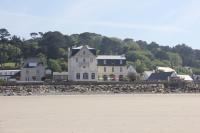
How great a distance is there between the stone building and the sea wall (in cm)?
1113

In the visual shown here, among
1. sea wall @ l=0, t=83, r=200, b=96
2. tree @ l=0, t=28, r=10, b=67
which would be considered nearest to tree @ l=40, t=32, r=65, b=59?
tree @ l=0, t=28, r=10, b=67

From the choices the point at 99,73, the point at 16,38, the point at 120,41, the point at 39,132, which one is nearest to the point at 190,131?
the point at 39,132

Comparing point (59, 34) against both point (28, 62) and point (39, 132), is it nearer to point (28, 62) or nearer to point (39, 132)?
point (28, 62)

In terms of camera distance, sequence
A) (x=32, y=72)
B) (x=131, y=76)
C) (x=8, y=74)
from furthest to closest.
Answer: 1. (x=8, y=74)
2. (x=32, y=72)
3. (x=131, y=76)

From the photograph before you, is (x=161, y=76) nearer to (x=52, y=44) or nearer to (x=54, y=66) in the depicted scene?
(x=54, y=66)

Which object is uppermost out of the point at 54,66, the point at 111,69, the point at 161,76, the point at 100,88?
the point at 54,66

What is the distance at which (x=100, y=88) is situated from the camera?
5956cm

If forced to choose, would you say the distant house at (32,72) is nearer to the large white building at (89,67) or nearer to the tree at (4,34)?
the large white building at (89,67)

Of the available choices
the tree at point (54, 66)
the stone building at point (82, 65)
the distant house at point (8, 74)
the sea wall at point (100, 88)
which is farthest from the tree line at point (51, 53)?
the sea wall at point (100, 88)

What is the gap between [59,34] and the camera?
109 metres

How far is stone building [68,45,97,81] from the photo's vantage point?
236 ft

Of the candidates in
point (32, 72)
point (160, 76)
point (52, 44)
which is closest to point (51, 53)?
point (52, 44)

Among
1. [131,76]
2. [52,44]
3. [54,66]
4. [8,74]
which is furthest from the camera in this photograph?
[52,44]

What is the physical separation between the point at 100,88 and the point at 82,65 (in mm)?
13272
